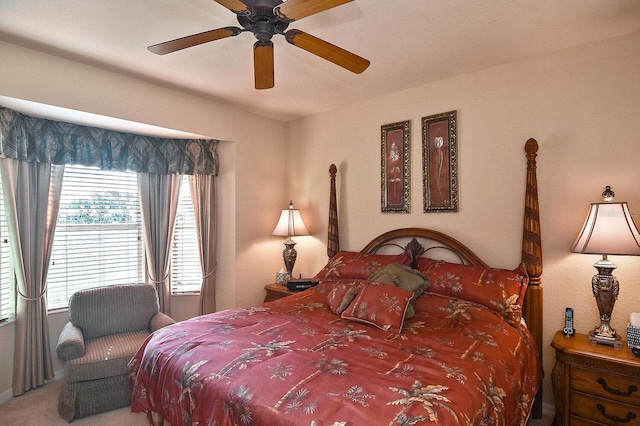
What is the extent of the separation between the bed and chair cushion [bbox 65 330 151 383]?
0.62 meters

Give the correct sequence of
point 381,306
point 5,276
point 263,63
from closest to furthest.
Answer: point 263,63 < point 381,306 < point 5,276

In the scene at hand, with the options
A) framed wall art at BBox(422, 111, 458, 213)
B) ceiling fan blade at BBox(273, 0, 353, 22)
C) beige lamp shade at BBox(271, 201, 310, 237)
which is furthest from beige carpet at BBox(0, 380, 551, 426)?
ceiling fan blade at BBox(273, 0, 353, 22)

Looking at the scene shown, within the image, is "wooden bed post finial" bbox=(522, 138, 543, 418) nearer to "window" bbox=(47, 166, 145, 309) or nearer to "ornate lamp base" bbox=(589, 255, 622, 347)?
"ornate lamp base" bbox=(589, 255, 622, 347)

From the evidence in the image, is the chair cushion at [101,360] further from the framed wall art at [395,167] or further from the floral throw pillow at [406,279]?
the framed wall art at [395,167]

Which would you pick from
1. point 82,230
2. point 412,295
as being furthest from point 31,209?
point 412,295

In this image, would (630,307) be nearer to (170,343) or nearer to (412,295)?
(412,295)

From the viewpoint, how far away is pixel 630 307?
2264 millimetres

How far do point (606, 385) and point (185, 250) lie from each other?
377 centimetres

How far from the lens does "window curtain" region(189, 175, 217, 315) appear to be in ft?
12.6

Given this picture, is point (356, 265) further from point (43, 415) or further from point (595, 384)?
point (43, 415)

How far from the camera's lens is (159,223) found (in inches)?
145

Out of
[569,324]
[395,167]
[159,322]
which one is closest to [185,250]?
[159,322]

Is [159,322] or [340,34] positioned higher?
[340,34]

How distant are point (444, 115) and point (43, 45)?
3112 millimetres
